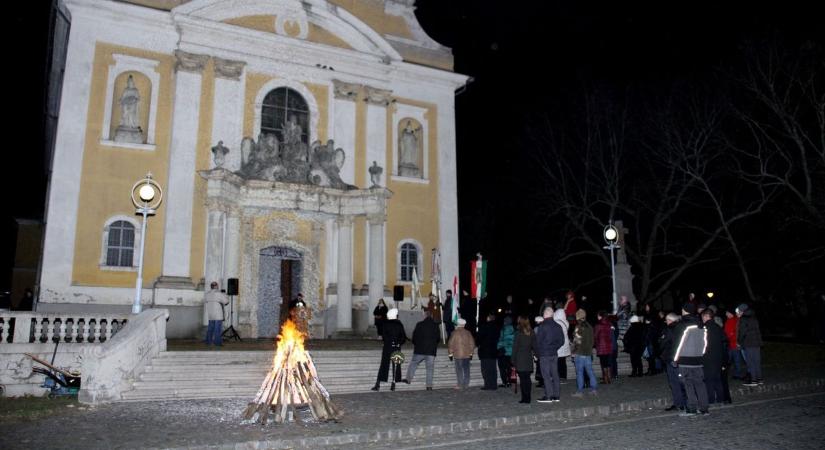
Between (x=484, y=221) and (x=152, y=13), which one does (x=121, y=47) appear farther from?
(x=484, y=221)

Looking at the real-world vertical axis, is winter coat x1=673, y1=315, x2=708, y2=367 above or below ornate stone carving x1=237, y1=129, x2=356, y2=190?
below

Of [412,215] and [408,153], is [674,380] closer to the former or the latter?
[412,215]

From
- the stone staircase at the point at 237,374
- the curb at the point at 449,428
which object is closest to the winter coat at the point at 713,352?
the curb at the point at 449,428

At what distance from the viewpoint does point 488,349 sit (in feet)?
45.2

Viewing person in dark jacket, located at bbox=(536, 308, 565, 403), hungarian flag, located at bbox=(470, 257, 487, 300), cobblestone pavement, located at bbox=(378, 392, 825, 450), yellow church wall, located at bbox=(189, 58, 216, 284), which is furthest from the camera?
yellow church wall, located at bbox=(189, 58, 216, 284)

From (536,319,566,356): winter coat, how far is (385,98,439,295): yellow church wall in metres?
11.4

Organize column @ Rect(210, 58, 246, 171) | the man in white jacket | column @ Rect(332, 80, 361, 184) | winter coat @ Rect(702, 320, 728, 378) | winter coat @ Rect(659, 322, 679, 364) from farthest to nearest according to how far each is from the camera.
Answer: column @ Rect(332, 80, 361, 184), column @ Rect(210, 58, 246, 171), the man in white jacket, winter coat @ Rect(702, 320, 728, 378), winter coat @ Rect(659, 322, 679, 364)

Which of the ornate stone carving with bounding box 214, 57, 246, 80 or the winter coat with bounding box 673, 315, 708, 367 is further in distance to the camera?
the ornate stone carving with bounding box 214, 57, 246, 80

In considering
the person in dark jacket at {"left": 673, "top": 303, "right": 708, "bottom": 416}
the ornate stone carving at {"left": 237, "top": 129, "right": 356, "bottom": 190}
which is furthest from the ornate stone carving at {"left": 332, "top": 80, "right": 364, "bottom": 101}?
the person in dark jacket at {"left": 673, "top": 303, "right": 708, "bottom": 416}

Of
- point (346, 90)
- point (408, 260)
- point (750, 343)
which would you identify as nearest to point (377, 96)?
point (346, 90)

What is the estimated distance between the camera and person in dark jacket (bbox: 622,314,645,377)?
16.2 meters

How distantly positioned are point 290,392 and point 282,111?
14.7 metres

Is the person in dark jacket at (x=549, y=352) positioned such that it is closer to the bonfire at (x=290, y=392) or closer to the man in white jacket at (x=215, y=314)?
the bonfire at (x=290, y=392)

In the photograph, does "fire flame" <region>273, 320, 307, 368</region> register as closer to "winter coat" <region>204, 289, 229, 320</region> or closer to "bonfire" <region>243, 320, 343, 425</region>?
"bonfire" <region>243, 320, 343, 425</region>
